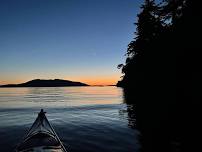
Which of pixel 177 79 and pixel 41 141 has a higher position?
pixel 177 79

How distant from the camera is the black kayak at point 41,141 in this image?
28.8ft

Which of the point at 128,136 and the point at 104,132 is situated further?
the point at 104,132

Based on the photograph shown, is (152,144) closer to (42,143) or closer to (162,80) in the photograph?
(42,143)

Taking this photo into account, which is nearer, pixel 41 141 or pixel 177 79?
pixel 41 141

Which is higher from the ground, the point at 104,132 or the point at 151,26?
the point at 151,26

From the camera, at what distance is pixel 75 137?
562 inches

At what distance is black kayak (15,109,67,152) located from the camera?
28.8 ft

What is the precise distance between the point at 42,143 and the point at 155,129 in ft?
27.9

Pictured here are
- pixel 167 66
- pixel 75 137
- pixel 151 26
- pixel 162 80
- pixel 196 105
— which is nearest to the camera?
pixel 75 137

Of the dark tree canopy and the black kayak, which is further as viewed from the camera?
the dark tree canopy

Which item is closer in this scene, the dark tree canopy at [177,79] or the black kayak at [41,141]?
the black kayak at [41,141]

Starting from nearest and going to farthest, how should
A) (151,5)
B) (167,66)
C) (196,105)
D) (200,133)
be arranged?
1. (200,133)
2. (196,105)
3. (167,66)
4. (151,5)

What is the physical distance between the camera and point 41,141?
1002 centimetres

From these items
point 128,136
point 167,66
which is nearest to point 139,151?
point 128,136
